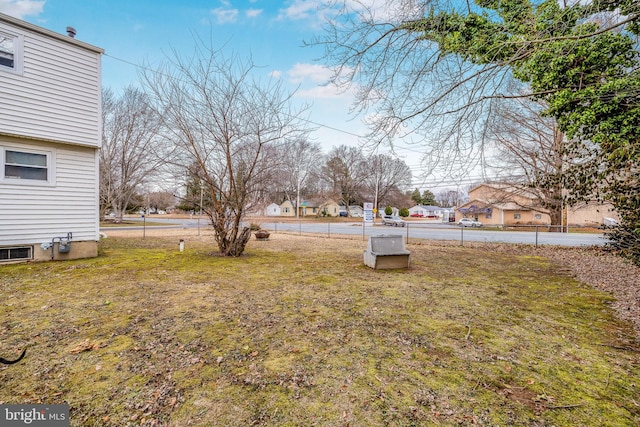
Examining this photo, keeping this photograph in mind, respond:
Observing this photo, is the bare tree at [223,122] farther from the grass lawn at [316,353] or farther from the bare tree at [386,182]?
the bare tree at [386,182]

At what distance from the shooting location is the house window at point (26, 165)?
6.64 metres

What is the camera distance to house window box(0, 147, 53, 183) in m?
6.64

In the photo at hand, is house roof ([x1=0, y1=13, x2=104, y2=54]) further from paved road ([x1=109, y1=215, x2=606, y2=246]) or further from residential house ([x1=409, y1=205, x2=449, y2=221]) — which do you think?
residential house ([x1=409, y1=205, x2=449, y2=221])

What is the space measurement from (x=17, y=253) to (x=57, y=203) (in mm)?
1412

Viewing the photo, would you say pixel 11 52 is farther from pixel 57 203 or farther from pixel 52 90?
pixel 57 203

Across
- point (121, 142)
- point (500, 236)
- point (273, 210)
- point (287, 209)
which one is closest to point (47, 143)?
point (121, 142)

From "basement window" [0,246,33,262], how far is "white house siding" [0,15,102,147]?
270 centimetres

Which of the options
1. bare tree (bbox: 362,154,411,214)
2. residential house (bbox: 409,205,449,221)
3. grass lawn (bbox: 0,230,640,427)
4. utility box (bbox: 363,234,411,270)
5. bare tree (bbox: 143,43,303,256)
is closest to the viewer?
grass lawn (bbox: 0,230,640,427)

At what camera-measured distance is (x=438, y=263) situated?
8.21 meters

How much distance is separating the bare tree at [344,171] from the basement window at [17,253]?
39899 millimetres

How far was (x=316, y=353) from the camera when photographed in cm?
288

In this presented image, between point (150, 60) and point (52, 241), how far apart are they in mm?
5290

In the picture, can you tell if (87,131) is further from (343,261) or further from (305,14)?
(343,261)

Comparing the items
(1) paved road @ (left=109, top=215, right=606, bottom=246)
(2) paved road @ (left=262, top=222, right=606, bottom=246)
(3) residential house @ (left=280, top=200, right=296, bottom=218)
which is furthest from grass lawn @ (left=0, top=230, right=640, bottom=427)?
(3) residential house @ (left=280, top=200, right=296, bottom=218)
